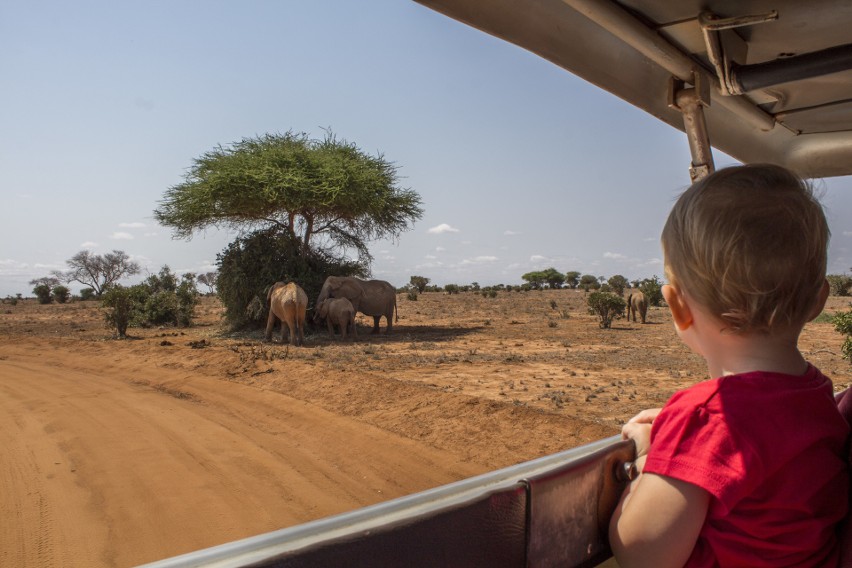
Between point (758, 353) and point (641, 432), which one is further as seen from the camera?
point (641, 432)

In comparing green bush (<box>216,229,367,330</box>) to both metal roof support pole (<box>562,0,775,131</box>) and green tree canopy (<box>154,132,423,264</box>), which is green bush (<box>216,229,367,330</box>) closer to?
green tree canopy (<box>154,132,423,264</box>)

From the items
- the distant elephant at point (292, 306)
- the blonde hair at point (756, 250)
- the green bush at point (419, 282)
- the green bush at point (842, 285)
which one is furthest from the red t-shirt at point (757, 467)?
the green bush at point (419, 282)

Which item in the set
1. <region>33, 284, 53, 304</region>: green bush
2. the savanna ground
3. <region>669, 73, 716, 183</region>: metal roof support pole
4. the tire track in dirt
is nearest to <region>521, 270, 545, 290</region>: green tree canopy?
<region>33, 284, 53, 304</region>: green bush

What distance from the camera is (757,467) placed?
1158mm

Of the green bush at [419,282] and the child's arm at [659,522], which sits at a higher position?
the green bush at [419,282]

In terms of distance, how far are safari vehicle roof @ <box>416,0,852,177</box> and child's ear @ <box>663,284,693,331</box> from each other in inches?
30.5

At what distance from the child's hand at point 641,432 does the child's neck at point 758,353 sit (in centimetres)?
21

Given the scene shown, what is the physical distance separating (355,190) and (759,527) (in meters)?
20.4

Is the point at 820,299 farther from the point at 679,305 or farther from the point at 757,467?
the point at 757,467

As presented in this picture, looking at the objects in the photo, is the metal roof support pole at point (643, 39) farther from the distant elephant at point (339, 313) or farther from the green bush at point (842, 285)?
the green bush at point (842, 285)

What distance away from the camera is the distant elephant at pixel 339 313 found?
17562 mm

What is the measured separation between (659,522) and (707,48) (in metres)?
1.44

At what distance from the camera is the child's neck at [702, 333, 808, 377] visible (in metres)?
1.31

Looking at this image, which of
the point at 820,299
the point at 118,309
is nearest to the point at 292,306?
the point at 118,309
